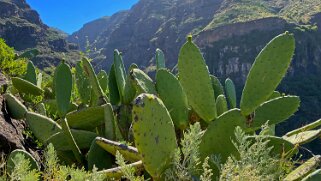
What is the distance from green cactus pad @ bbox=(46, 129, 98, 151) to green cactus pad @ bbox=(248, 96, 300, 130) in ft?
3.27

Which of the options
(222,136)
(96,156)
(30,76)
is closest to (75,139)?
(96,156)

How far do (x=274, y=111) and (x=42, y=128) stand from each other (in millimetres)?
1494

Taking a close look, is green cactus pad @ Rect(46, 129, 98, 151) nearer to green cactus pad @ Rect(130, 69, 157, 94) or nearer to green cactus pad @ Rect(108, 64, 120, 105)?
green cactus pad @ Rect(130, 69, 157, 94)

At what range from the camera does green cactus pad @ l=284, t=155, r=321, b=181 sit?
1.94 meters

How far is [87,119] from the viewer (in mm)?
2982

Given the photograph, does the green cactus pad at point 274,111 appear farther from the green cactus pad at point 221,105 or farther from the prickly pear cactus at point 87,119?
the prickly pear cactus at point 87,119

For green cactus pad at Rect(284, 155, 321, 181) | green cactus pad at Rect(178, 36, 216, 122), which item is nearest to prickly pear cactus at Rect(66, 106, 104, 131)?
green cactus pad at Rect(178, 36, 216, 122)

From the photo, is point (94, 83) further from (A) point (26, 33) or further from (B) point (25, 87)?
(A) point (26, 33)

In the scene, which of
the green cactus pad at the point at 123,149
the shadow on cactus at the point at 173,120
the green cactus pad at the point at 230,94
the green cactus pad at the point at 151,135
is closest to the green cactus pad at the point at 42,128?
the shadow on cactus at the point at 173,120

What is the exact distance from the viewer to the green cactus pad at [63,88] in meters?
3.27

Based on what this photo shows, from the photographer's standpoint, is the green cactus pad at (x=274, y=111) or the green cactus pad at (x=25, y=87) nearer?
the green cactus pad at (x=274, y=111)

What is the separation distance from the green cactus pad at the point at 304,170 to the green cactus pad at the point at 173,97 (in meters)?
0.78

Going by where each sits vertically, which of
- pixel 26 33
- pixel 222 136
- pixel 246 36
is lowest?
pixel 246 36

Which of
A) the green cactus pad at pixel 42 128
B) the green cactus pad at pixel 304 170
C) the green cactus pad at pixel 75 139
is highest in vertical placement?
the green cactus pad at pixel 42 128
